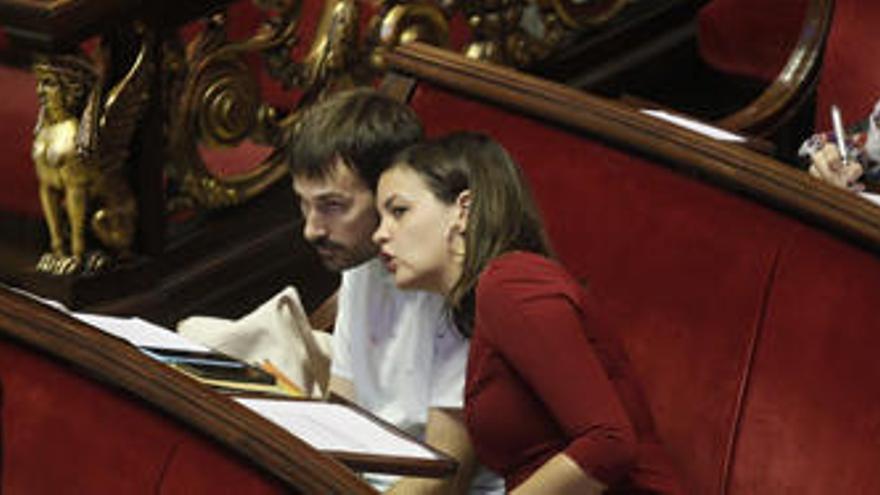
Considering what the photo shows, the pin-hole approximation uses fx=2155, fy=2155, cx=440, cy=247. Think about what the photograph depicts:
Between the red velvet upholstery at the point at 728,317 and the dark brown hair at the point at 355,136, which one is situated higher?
the dark brown hair at the point at 355,136

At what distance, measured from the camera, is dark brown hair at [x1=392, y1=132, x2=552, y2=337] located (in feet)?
6.39

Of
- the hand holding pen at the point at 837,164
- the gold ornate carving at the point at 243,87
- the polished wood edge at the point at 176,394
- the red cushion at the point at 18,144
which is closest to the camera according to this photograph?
the polished wood edge at the point at 176,394

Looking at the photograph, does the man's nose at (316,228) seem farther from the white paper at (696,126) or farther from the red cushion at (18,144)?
the red cushion at (18,144)

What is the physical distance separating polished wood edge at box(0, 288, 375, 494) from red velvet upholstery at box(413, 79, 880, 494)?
556 millimetres

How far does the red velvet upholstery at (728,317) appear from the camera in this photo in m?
1.96

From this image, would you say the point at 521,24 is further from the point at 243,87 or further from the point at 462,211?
the point at 462,211

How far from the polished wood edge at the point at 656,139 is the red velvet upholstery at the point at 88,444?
0.73 m

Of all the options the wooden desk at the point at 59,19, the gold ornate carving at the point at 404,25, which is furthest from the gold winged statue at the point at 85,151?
the gold ornate carving at the point at 404,25

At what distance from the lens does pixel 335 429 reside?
179 centimetres

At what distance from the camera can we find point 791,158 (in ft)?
10.5

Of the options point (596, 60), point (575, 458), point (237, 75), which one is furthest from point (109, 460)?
point (596, 60)

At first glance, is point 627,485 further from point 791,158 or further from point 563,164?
point 791,158

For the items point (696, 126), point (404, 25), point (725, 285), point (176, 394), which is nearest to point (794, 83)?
point (404, 25)

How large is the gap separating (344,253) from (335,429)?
1.36 feet
